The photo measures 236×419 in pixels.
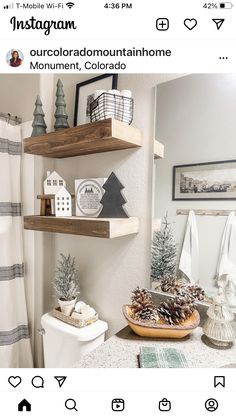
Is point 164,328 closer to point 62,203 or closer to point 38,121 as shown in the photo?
point 62,203

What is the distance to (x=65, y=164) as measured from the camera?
0.93m

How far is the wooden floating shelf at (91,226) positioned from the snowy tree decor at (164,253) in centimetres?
8

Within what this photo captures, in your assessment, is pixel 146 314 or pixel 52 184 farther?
pixel 52 184

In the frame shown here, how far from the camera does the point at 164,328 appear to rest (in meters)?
0.58

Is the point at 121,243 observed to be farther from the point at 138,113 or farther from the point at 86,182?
the point at 138,113

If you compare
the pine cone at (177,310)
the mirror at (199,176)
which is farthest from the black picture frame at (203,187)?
the pine cone at (177,310)

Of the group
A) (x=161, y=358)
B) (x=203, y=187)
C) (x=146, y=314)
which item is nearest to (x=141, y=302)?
(x=146, y=314)

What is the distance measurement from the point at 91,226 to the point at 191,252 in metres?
0.31
